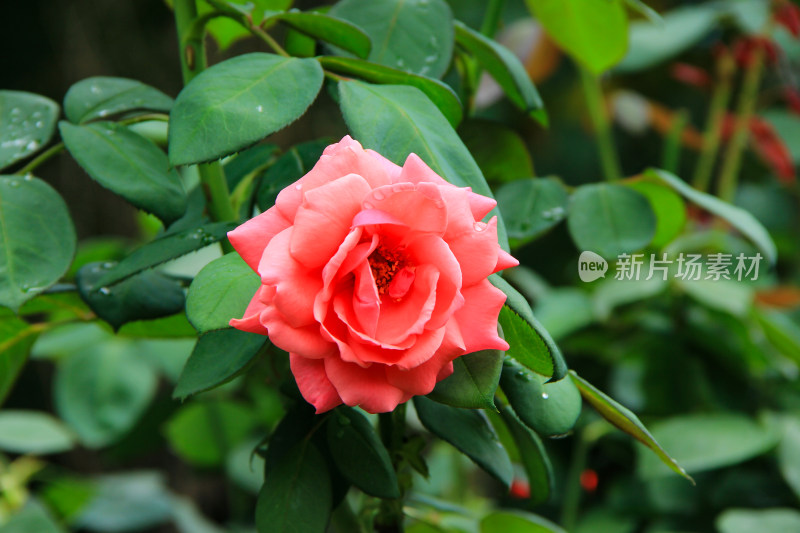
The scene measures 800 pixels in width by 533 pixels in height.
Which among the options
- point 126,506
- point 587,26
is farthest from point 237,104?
point 126,506

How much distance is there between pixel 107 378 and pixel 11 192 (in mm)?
596

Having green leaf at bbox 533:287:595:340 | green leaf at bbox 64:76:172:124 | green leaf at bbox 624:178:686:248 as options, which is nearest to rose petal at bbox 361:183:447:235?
green leaf at bbox 64:76:172:124

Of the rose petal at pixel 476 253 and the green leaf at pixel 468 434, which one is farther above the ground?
the rose petal at pixel 476 253

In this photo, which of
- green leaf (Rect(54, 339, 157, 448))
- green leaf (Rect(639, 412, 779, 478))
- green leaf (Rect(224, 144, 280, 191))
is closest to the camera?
green leaf (Rect(224, 144, 280, 191))

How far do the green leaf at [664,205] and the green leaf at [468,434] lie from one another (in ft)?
0.87

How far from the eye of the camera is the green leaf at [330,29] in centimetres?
37

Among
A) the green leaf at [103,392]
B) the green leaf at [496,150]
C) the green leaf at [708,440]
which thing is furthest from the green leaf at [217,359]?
the green leaf at [103,392]

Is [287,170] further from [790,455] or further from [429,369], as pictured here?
[790,455]

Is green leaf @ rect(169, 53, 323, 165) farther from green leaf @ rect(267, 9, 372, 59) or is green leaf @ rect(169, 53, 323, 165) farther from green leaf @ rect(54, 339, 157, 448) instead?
green leaf @ rect(54, 339, 157, 448)

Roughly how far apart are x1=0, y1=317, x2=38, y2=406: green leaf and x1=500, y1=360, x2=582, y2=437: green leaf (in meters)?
0.35

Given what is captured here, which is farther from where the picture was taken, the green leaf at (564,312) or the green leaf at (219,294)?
the green leaf at (564,312)

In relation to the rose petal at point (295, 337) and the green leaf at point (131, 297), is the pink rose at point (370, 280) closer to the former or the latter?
the rose petal at point (295, 337)

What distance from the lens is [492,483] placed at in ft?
4.23

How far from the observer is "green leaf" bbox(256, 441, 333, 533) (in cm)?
35
